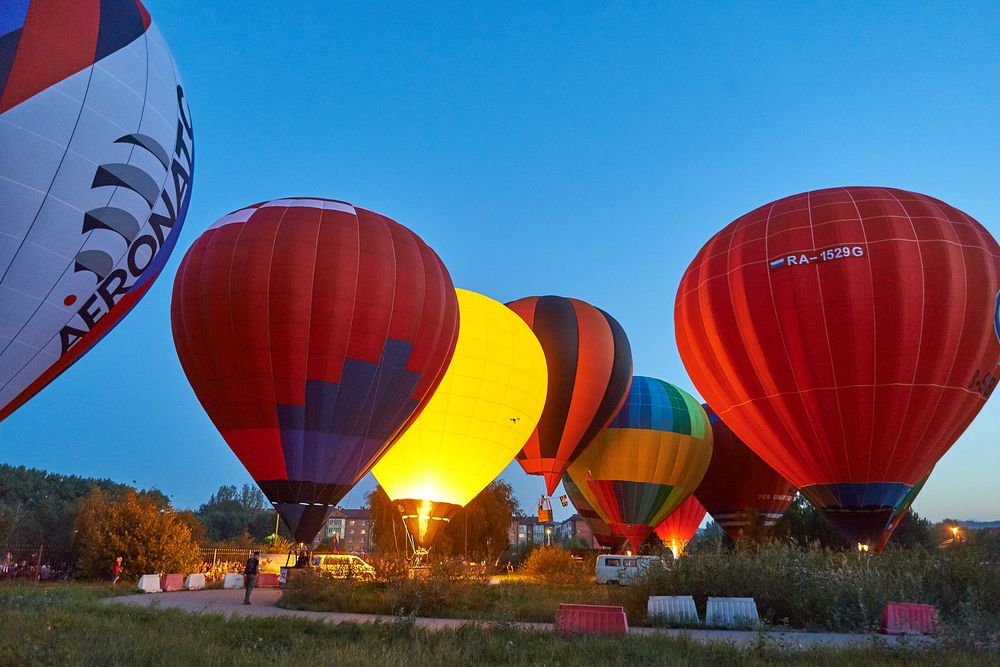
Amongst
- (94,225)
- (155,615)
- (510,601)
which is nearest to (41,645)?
(155,615)

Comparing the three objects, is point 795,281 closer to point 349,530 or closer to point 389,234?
point 389,234

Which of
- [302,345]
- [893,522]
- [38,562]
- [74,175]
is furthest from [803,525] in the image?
[74,175]

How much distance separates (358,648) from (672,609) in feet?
20.5

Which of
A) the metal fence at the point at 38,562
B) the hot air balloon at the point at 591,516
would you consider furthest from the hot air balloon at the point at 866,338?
the metal fence at the point at 38,562

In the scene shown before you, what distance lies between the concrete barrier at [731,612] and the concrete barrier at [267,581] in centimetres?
1464

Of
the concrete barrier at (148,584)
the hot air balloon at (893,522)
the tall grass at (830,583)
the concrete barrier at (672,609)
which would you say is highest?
the hot air balloon at (893,522)

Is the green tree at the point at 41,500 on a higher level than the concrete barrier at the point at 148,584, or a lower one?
higher

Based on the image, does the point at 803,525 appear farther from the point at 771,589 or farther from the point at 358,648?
the point at 358,648

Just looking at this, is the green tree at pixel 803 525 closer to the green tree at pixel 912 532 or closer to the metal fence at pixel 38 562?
the green tree at pixel 912 532

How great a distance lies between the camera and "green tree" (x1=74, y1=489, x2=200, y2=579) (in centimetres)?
2225

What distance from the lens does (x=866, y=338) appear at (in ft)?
61.6

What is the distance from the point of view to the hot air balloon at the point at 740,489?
122ft

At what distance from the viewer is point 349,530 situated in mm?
136875

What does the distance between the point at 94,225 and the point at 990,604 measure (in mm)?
Answer: 16460
